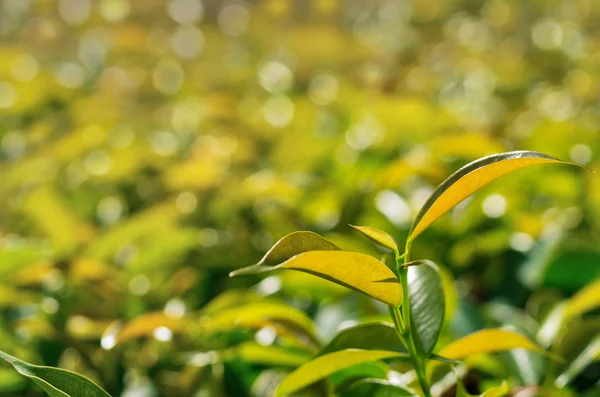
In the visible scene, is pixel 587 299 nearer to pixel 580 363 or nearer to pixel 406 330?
pixel 580 363

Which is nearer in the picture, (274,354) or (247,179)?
(274,354)

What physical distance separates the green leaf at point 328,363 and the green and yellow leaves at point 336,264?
0.05 m

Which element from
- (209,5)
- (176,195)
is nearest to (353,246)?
(176,195)

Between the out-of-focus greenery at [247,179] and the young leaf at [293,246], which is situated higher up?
the young leaf at [293,246]

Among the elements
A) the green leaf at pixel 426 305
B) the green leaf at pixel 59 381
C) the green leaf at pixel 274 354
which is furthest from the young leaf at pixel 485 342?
the green leaf at pixel 59 381

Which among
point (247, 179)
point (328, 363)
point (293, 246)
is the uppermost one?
point (293, 246)

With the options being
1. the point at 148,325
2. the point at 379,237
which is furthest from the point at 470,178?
the point at 148,325

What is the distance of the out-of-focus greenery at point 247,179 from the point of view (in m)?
0.91

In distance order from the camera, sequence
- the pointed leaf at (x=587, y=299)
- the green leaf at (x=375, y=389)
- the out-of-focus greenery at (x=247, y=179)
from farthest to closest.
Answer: the out-of-focus greenery at (x=247, y=179) < the pointed leaf at (x=587, y=299) < the green leaf at (x=375, y=389)

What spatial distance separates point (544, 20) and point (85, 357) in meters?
2.55

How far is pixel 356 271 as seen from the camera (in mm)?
499

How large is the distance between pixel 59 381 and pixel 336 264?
19 cm

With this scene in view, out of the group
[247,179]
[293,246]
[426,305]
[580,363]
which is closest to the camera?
[293,246]

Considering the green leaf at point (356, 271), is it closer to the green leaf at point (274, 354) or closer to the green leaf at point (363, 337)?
the green leaf at point (363, 337)
